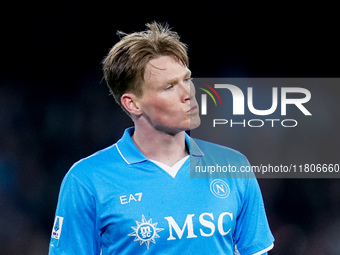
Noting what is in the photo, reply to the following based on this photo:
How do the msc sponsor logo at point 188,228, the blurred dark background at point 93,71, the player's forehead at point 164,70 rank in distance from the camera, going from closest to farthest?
the msc sponsor logo at point 188,228 < the player's forehead at point 164,70 < the blurred dark background at point 93,71

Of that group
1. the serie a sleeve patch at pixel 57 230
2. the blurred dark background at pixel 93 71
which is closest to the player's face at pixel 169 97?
the serie a sleeve patch at pixel 57 230

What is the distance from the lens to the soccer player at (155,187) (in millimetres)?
1824

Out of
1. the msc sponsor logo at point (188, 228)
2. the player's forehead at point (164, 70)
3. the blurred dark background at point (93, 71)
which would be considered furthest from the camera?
the blurred dark background at point (93, 71)

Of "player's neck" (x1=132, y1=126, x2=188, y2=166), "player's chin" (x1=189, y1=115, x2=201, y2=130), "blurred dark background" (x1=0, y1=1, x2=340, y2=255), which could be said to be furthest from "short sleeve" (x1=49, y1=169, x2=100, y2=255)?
"blurred dark background" (x1=0, y1=1, x2=340, y2=255)

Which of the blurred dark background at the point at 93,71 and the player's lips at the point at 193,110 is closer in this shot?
the player's lips at the point at 193,110

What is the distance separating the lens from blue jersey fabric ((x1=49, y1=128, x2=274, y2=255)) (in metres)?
1.81

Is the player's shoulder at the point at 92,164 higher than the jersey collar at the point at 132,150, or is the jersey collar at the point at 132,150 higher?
the jersey collar at the point at 132,150

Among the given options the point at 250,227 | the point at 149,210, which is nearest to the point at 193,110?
the point at 149,210

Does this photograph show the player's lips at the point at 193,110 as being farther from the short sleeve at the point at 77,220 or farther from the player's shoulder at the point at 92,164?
the short sleeve at the point at 77,220

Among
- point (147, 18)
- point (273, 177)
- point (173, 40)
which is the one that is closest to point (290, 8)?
point (147, 18)

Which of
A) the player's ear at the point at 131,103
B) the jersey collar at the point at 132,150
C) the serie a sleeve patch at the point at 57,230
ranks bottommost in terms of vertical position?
the serie a sleeve patch at the point at 57,230

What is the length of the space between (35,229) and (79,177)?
2.89 meters

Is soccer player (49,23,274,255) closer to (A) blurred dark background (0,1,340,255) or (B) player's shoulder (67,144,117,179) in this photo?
(B) player's shoulder (67,144,117,179)

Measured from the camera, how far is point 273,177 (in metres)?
4.99
